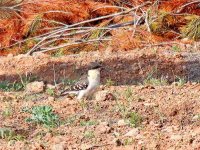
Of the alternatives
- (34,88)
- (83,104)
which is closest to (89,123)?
(83,104)

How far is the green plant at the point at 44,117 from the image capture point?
640 cm

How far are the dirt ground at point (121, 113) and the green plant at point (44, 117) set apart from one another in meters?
0.06

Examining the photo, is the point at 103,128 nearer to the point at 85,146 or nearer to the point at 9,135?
the point at 85,146

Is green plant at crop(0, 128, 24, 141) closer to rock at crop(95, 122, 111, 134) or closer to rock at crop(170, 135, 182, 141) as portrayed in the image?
rock at crop(95, 122, 111, 134)

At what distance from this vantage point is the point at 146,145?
5.27 m

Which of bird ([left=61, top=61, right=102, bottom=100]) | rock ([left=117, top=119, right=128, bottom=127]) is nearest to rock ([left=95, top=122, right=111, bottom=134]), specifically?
rock ([left=117, top=119, right=128, bottom=127])

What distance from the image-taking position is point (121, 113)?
663 cm

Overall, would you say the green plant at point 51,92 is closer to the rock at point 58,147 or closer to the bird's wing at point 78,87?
the bird's wing at point 78,87

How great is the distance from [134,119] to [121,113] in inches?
15.2

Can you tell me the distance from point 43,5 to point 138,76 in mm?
3093

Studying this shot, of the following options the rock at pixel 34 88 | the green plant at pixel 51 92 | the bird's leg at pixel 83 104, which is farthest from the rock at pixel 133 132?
the rock at pixel 34 88

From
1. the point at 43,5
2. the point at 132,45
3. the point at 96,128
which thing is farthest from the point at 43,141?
the point at 43,5

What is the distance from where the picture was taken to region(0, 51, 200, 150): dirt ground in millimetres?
5520

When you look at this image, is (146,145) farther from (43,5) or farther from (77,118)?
(43,5)
